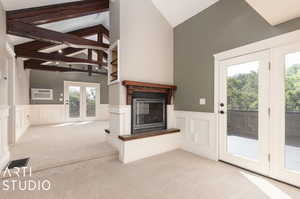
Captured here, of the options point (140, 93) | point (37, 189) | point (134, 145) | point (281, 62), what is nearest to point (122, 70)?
point (140, 93)

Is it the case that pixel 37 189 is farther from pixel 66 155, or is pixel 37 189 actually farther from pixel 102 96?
pixel 102 96

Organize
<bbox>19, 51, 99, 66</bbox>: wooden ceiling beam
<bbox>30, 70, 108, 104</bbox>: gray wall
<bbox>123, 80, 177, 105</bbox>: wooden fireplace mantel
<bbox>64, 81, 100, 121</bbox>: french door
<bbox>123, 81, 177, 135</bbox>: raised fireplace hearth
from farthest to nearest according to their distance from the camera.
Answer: <bbox>64, 81, 100, 121</bbox>: french door
<bbox>30, 70, 108, 104</bbox>: gray wall
<bbox>19, 51, 99, 66</bbox>: wooden ceiling beam
<bbox>123, 81, 177, 135</bbox>: raised fireplace hearth
<bbox>123, 80, 177, 105</bbox>: wooden fireplace mantel

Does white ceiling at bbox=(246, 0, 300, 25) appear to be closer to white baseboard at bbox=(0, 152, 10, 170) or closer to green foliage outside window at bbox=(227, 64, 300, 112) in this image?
green foliage outside window at bbox=(227, 64, 300, 112)

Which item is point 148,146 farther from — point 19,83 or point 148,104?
point 19,83

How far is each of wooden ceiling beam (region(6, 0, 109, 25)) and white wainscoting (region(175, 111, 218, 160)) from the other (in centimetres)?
318

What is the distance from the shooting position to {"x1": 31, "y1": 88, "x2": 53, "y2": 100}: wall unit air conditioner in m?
6.10

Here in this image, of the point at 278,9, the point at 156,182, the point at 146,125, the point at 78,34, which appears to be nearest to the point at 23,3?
the point at 78,34

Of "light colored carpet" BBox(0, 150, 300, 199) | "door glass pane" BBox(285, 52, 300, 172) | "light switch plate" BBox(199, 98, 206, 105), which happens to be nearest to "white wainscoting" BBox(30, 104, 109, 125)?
"light colored carpet" BBox(0, 150, 300, 199)

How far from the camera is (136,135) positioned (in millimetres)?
2789

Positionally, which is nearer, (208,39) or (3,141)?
(3,141)

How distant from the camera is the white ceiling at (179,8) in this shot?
2.91 meters

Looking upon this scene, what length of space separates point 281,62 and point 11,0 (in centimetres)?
432

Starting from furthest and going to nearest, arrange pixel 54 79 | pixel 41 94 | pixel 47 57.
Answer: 1. pixel 54 79
2. pixel 41 94
3. pixel 47 57

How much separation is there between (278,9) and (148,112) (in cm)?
262
